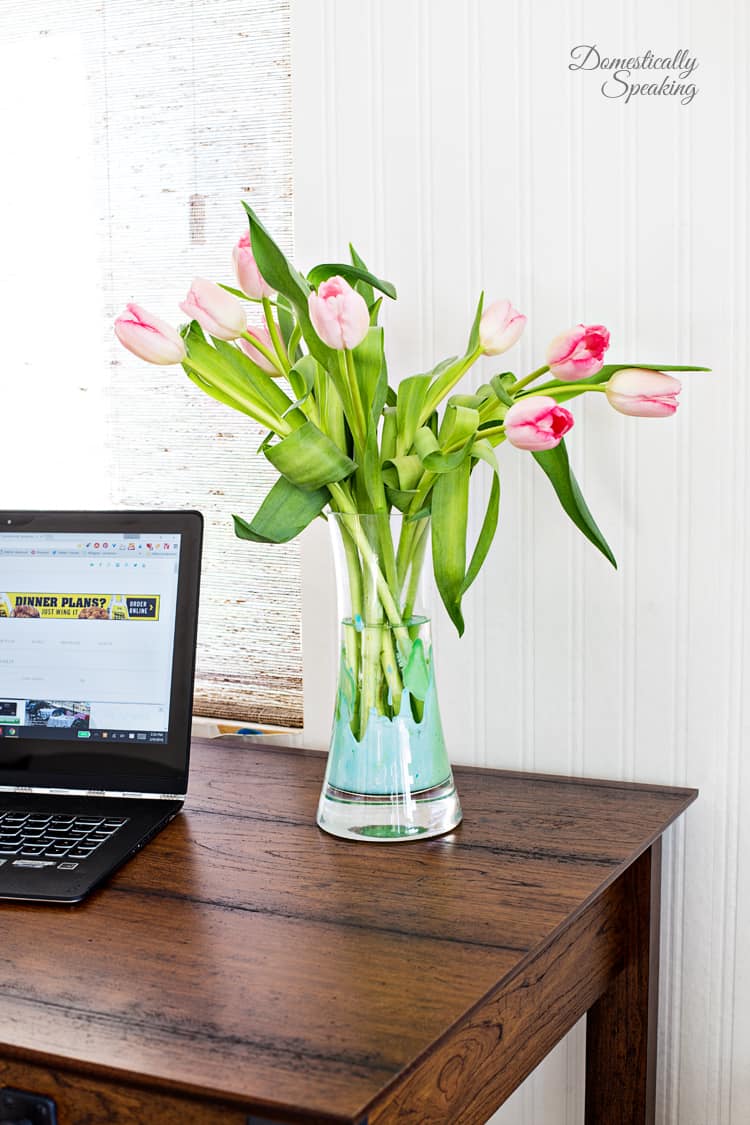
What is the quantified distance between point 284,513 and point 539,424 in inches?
8.6

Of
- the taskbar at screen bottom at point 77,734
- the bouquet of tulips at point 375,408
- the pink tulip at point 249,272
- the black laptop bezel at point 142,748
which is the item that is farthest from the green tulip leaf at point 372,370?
the taskbar at screen bottom at point 77,734

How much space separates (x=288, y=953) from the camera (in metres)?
0.79

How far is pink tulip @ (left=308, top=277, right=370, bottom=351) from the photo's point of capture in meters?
0.88

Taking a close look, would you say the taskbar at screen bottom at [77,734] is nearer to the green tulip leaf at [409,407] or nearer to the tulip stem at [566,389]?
the green tulip leaf at [409,407]

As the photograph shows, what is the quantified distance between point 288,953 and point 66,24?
1.18m

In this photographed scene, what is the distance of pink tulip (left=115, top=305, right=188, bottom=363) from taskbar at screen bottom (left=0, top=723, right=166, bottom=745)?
0.35 metres

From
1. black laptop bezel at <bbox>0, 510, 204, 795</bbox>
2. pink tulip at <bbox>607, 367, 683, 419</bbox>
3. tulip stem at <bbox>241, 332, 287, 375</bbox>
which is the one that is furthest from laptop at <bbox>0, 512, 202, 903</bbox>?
pink tulip at <bbox>607, 367, 683, 419</bbox>

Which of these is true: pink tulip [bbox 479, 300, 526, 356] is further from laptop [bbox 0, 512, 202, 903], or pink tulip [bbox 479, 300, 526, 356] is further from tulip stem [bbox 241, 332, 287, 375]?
laptop [bbox 0, 512, 202, 903]

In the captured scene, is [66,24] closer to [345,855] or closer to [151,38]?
[151,38]

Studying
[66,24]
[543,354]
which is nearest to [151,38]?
[66,24]

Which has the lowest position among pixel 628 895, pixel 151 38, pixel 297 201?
pixel 628 895

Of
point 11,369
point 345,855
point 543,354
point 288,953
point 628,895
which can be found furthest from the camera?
point 11,369

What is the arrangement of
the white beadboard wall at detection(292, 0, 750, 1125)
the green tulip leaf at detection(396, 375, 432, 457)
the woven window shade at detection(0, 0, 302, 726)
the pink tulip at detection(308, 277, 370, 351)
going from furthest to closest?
the woven window shade at detection(0, 0, 302, 726), the white beadboard wall at detection(292, 0, 750, 1125), the green tulip leaf at detection(396, 375, 432, 457), the pink tulip at detection(308, 277, 370, 351)

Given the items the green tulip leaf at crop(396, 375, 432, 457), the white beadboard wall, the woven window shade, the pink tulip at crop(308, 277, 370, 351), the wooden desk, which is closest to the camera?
the wooden desk
